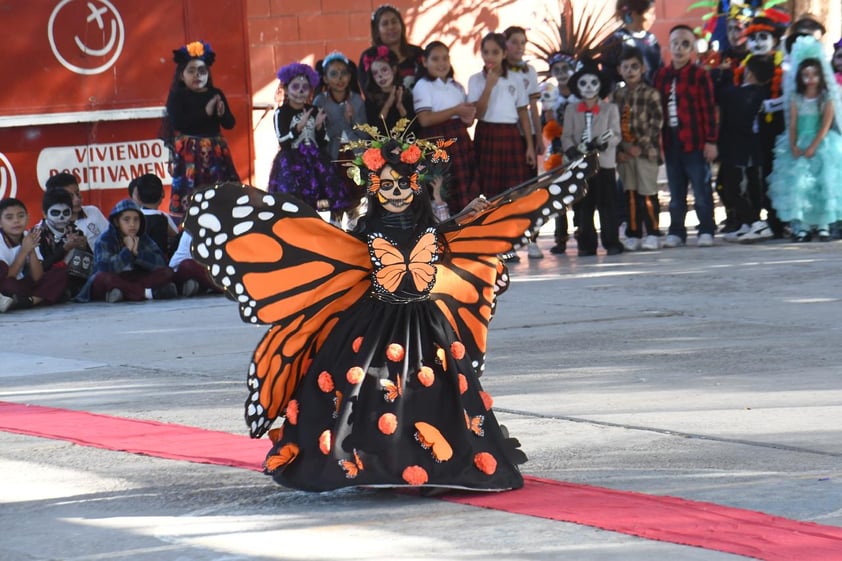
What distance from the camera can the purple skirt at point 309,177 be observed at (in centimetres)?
1241

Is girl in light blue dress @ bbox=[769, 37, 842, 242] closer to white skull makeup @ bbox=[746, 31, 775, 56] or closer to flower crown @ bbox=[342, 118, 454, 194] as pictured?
white skull makeup @ bbox=[746, 31, 775, 56]

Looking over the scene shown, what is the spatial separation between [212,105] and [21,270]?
211 centimetres

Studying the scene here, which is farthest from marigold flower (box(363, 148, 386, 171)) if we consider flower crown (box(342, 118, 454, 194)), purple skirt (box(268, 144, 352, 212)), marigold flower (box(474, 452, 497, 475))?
purple skirt (box(268, 144, 352, 212))

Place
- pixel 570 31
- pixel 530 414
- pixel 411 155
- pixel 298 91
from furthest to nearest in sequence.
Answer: pixel 570 31
pixel 298 91
pixel 530 414
pixel 411 155

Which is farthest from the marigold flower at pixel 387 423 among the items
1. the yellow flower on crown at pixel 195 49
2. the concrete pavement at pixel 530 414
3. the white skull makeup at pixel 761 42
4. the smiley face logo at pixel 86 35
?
the white skull makeup at pixel 761 42

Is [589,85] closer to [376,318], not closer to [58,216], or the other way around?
[58,216]

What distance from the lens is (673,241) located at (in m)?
13.2

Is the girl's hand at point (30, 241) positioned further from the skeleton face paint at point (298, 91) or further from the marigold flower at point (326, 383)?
the marigold flower at point (326, 383)

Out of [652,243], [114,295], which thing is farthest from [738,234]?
[114,295]

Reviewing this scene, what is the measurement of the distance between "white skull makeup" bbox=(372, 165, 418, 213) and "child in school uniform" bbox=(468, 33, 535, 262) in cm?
698

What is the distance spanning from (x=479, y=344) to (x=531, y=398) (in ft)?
4.87

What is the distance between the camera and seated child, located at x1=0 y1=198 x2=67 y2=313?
438 inches

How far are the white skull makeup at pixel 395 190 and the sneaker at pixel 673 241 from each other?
26.2ft

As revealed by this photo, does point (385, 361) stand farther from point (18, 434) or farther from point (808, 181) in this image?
point (808, 181)
